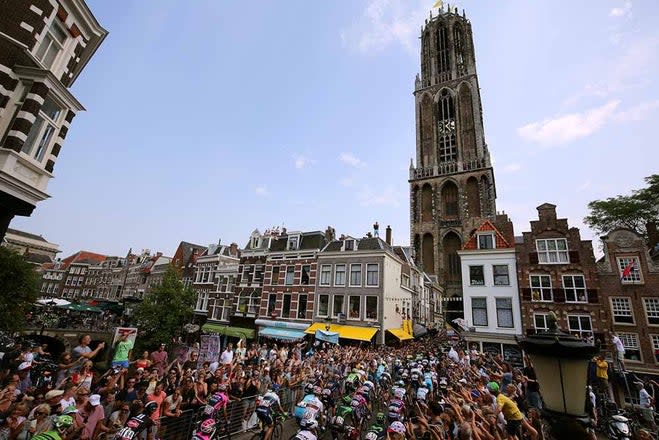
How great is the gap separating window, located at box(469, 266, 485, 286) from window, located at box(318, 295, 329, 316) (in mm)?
11762

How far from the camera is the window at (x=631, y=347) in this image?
1866cm

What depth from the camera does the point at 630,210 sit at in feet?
105

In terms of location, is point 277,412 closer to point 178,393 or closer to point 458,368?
point 178,393

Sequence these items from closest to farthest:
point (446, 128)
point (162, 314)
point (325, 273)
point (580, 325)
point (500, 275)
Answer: point (580, 325)
point (500, 275)
point (162, 314)
point (325, 273)
point (446, 128)

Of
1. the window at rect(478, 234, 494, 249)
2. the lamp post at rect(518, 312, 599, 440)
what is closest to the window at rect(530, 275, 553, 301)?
the window at rect(478, 234, 494, 249)

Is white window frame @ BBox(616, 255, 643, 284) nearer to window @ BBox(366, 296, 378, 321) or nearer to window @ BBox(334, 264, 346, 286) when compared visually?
window @ BBox(366, 296, 378, 321)

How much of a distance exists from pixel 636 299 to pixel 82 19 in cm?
3261

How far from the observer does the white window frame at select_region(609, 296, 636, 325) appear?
19281 mm

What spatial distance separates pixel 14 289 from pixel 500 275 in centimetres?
3348

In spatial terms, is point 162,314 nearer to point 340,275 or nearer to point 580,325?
point 340,275

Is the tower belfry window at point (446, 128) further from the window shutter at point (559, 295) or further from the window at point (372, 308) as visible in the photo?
the window at point (372, 308)

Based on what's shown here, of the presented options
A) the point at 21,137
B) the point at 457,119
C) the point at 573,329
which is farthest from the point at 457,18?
the point at 21,137

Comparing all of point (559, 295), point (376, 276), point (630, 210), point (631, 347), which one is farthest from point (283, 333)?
point (630, 210)

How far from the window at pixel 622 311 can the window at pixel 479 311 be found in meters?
7.50
